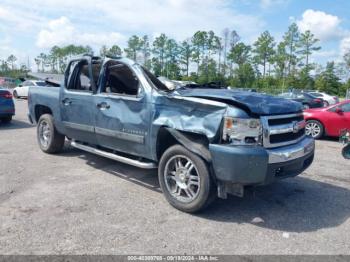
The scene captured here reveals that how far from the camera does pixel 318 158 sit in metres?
A: 7.57

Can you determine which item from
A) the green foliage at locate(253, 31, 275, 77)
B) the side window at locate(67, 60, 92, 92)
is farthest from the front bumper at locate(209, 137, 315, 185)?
the green foliage at locate(253, 31, 275, 77)

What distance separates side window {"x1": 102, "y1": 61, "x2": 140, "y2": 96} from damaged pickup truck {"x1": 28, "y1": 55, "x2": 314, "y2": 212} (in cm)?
2

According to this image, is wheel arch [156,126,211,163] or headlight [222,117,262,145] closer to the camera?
headlight [222,117,262,145]

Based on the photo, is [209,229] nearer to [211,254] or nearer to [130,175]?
[211,254]

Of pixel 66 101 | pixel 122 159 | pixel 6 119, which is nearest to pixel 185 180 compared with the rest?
pixel 122 159

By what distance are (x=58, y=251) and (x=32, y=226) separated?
0.70 m

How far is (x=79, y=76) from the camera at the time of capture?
6.33 metres

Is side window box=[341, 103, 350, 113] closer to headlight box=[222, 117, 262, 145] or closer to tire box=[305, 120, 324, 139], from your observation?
tire box=[305, 120, 324, 139]

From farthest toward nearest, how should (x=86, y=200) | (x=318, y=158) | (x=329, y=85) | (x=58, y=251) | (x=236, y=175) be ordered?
(x=329, y=85), (x=318, y=158), (x=86, y=200), (x=236, y=175), (x=58, y=251)

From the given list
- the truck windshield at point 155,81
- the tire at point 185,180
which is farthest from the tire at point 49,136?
the tire at point 185,180

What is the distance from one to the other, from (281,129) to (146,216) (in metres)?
2.00

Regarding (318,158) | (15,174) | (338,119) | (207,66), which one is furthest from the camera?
(207,66)

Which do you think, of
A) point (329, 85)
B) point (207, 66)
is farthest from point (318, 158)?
point (207, 66)

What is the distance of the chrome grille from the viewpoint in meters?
3.99
